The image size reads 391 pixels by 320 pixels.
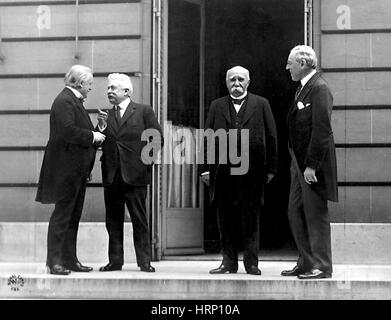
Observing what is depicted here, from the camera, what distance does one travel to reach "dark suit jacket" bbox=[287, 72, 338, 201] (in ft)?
28.2

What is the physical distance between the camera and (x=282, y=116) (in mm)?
13422

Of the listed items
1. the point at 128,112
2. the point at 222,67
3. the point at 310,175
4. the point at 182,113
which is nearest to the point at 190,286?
the point at 310,175

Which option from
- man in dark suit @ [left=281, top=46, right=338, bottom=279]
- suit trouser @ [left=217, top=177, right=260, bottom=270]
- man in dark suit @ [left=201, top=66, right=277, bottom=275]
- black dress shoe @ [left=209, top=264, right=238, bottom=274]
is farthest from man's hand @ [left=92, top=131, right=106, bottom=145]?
man in dark suit @ [left=281, top=46, right=338, bottom=279]

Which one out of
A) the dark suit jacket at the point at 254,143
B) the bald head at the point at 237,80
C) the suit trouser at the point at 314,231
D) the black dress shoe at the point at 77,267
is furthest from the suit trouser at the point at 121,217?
the suit trouser at the point at 314,231

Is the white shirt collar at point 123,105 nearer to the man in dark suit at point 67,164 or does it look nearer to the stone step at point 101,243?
the man in dark suit at point 67,164

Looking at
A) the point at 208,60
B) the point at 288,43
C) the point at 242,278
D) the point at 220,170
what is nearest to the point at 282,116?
the point at 288,43

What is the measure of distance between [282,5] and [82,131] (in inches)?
177

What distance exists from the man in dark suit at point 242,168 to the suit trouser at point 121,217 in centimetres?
77

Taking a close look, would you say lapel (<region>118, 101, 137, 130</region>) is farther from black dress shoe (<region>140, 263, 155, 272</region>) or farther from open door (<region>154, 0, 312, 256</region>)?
black dress shoe (<region>140, 263, 155, 272</region>)

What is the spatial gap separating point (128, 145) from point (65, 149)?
0.67 meters

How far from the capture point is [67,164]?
9.32 metres

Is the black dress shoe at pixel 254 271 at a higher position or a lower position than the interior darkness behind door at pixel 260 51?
lower

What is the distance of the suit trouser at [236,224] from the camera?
9078 millimetres
